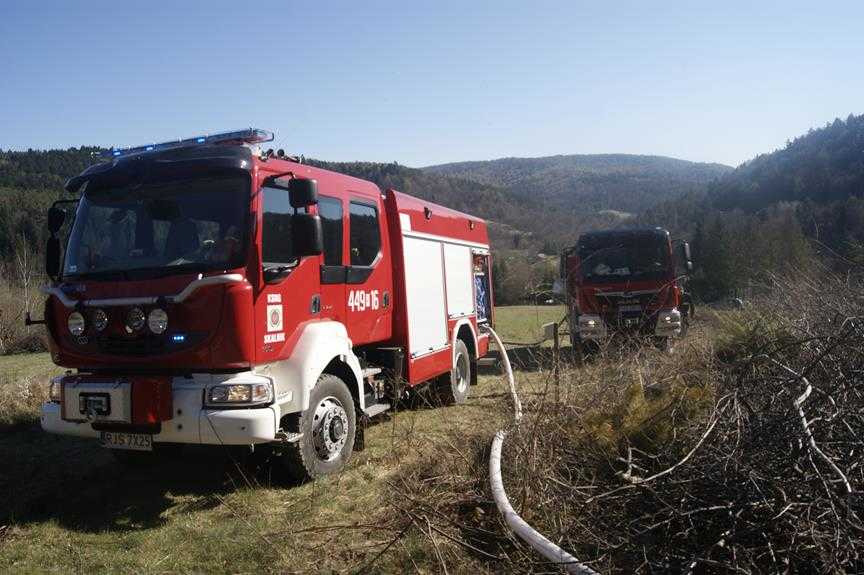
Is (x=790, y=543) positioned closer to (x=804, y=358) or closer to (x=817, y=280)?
(x=804, y=358)

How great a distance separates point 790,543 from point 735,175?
8272cm

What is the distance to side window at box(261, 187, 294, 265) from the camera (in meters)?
5.43

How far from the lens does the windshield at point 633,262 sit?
1254 cm

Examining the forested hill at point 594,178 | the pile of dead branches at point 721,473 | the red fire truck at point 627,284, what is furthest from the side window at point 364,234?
the forested hill at point 594,178

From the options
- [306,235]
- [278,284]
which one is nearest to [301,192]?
[306,235]

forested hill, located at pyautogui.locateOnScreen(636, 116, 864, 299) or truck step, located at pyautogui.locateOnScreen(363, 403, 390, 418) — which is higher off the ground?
forested hill, located at pyautogui.locateOnScreen(636, 116, 864, 299)

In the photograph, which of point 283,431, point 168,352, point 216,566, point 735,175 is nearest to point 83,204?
point 168,352

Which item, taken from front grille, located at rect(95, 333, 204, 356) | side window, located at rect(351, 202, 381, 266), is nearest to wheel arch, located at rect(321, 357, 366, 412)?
side window, located at rect(351, 202, 381, 266)

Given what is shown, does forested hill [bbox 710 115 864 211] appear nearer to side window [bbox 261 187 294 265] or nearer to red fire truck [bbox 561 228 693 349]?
red fire truck [bbox 561 228 693 349]

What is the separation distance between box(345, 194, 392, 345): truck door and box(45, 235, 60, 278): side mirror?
262cm

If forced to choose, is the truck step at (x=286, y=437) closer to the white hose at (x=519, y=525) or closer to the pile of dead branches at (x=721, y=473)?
the white hose at (x=519, y=525)

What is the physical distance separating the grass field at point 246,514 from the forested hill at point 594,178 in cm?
8240

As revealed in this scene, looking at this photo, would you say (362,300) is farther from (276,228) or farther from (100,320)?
(100,320)

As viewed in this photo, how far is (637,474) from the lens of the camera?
417 cm
